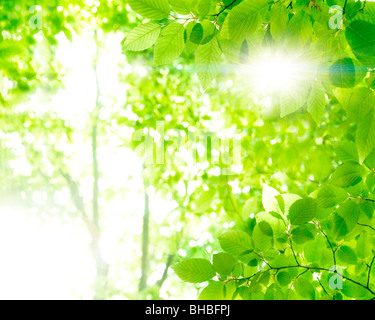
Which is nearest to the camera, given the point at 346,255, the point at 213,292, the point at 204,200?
the point at 213,292

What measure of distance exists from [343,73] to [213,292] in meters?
0.82

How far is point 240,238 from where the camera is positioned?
1230mm

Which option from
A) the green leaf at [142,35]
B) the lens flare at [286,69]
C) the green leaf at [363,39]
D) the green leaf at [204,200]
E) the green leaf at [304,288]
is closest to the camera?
the green leaf at [363,39]

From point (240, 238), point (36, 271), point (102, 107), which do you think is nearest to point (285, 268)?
point (240, 238)

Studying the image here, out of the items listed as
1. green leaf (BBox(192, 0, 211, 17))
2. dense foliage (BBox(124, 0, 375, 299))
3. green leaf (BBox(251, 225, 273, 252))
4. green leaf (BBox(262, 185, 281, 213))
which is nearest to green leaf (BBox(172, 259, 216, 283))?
dense foliage (BBox(124, 0, 375, 299))

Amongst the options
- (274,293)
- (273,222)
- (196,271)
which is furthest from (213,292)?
(273,222)

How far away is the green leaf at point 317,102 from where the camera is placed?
1.06 m

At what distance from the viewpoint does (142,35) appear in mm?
1132

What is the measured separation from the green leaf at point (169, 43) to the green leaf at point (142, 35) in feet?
0.10

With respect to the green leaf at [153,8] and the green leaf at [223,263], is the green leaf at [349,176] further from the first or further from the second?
the green leaf at [153,8]

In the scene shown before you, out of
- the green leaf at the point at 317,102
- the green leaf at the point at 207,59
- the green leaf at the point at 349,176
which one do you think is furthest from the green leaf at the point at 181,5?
the green leaf at the point at 349,176

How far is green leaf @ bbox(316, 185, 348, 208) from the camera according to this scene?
4.32 ft

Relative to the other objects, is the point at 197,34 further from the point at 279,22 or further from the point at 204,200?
the point at 204,200

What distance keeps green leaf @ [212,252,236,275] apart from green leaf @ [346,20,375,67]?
0.74 metres
